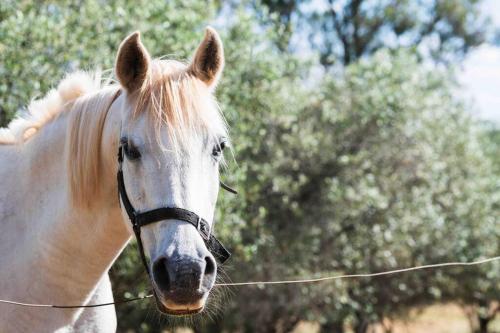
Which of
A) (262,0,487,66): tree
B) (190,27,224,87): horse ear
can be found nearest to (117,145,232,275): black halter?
(190,27,224,87): horse ear

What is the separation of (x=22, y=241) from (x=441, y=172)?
40.4ft

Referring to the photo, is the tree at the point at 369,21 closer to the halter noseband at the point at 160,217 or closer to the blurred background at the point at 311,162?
the blurred background at the point at 311,162

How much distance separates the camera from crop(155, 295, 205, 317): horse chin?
2.67 meters

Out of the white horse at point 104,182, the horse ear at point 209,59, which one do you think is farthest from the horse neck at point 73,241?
the horse ear at point 209,59

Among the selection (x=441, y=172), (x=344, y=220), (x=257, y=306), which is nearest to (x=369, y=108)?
(x=344, y=220)

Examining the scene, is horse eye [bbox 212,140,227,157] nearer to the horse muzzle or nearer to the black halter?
the black halter

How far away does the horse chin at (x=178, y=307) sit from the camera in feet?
8.75

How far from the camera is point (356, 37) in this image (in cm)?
2822

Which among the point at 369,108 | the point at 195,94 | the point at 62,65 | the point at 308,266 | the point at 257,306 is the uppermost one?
the point at 195,94

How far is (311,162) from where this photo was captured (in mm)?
11773

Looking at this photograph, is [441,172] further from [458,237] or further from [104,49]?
[104,49]

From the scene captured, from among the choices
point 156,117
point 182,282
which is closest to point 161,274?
point 182,282

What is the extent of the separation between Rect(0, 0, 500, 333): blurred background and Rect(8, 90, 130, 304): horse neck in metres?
1.66

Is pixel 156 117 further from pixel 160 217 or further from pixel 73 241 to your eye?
pixel 73 241
